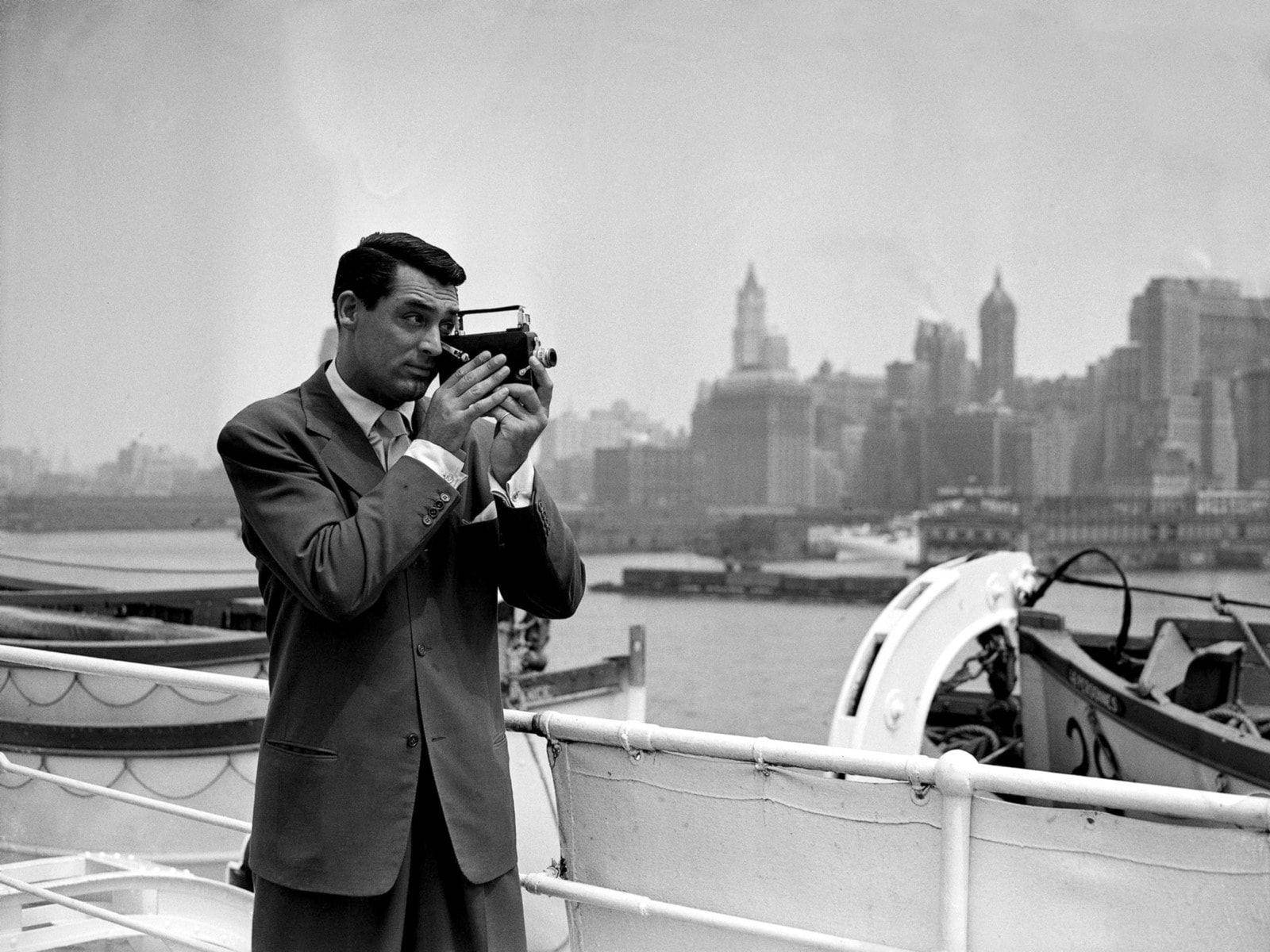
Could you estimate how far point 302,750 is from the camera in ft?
4.71

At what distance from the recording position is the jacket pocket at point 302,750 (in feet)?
4.66

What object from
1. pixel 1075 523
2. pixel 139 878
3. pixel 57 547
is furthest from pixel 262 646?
pixel 1075 523

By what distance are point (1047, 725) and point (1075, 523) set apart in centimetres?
4216

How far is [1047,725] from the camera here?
4977 mm

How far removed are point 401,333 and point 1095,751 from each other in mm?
3883

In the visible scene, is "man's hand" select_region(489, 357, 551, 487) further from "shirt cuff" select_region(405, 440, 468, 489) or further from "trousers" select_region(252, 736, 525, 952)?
"trousers" select_region(252, 736, 525, 952)

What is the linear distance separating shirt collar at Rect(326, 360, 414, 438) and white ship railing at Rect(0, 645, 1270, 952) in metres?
0.53

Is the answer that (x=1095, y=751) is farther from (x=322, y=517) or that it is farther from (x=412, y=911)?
(x=322, y=517)

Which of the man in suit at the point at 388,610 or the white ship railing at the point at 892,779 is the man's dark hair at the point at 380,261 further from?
the white ship railing at the point at 892,779

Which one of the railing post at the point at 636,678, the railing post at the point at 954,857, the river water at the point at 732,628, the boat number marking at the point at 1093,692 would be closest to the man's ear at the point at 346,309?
the railing post at the point at 954,857

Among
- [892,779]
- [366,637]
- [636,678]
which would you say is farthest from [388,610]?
[636,678]

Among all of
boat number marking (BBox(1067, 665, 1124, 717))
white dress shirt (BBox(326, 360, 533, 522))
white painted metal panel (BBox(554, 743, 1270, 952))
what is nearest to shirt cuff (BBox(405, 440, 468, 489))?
white dress shirt (BBox(326, 360, 533, 522))

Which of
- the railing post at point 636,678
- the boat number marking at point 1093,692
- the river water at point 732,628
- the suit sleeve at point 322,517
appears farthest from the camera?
the river water at point 732,628

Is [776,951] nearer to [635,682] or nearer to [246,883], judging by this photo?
[246,883]
